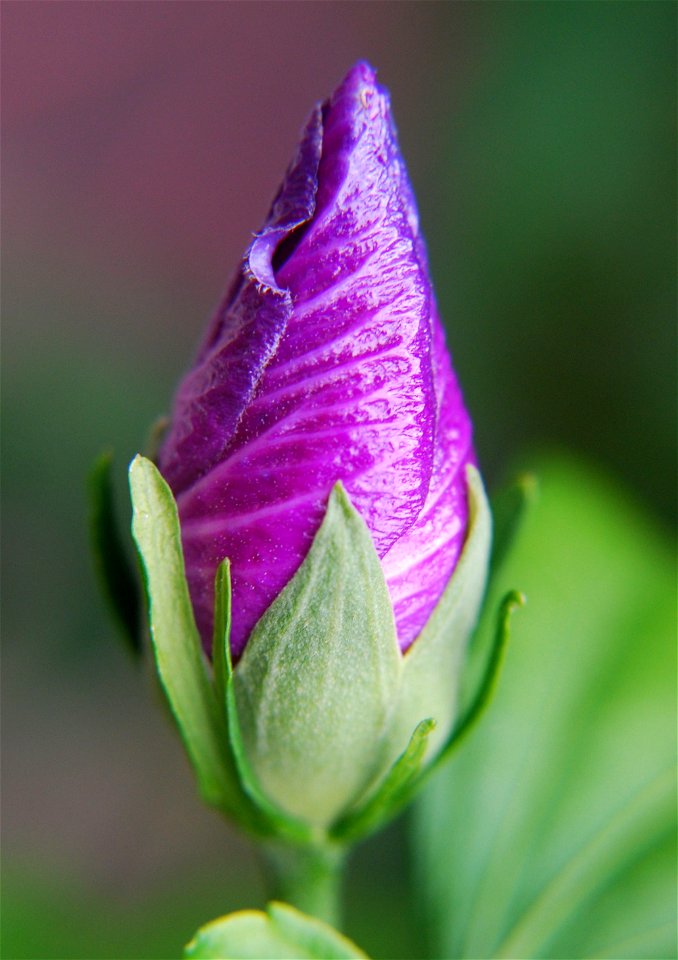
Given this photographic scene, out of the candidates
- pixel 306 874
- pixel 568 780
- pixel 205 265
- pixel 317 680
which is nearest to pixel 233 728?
pixel 317 680

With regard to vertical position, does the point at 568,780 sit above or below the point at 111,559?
below

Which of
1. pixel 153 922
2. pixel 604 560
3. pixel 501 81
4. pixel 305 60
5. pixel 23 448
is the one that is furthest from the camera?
pixel 305 60

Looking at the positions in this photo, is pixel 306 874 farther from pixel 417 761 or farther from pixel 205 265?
pixel 205 265

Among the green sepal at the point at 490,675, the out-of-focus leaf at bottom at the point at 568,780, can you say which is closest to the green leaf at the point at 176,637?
the green sepal at the point at 490,675

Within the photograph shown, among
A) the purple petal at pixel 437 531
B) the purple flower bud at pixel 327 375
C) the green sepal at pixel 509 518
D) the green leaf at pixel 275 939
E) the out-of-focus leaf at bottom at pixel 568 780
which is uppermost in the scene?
the purple flower bud at pixel 327 375

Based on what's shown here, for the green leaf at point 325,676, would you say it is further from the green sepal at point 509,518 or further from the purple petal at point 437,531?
the green sepal at point 509,518

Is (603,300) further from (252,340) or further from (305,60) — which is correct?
(252,340)

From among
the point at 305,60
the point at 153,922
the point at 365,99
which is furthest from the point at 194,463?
the point at 305,60
